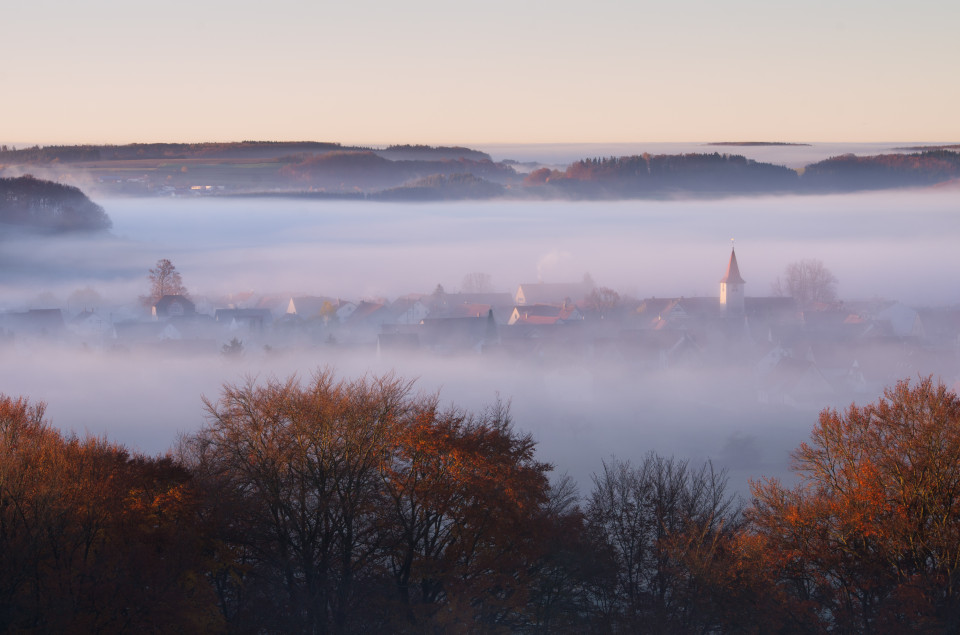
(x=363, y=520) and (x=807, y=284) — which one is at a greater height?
(x=363, y=520)

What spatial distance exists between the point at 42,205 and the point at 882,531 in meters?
139

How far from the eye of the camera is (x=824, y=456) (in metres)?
25.9

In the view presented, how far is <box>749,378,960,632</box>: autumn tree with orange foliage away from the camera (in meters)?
21.8

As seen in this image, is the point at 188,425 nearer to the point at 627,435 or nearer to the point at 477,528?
the point at 627,435

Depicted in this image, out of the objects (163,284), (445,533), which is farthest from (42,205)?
(445,533)

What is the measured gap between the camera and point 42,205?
470 feet

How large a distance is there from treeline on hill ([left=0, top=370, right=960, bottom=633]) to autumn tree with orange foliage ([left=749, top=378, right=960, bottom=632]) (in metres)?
→ 0.05

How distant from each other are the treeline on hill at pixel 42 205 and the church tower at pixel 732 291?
89.1 m

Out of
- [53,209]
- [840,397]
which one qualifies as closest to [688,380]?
[840,397]

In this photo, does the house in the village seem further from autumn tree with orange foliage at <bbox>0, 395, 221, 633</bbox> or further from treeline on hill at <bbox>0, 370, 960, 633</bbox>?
autumn tree with orange foliage at <bbox>0, 395, 221, 633</bbox>

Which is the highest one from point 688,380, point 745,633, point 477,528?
point 477,528

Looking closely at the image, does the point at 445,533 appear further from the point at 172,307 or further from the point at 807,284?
the point at 807,284

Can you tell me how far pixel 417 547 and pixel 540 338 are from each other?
313 feet

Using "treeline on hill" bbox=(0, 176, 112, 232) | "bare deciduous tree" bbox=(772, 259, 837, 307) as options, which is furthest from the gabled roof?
"treeline on hill" bbox=(0, 176, 112, 232)
